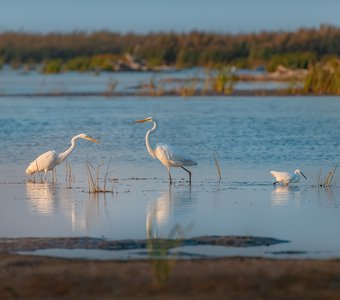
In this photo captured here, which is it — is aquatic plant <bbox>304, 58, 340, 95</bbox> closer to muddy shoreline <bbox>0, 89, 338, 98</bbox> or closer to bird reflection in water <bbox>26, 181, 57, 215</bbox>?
muddy shoreline <bbox>0, 89, 338, 98</bbox>

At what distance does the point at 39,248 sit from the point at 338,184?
5.32 m

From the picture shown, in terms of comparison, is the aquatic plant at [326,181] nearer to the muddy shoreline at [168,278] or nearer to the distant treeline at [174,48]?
the muddy shoreline at [168,278]

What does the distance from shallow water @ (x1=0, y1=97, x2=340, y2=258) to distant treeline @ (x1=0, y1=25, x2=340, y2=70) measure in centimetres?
1835

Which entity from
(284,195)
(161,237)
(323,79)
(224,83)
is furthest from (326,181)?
(224,83)

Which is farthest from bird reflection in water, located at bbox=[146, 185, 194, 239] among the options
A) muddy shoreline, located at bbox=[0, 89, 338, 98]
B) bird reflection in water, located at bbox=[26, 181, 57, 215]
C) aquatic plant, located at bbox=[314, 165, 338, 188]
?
muddy shoreline, located at bbox=[0, 89, 338, 98]

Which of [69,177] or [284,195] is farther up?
[284,195]

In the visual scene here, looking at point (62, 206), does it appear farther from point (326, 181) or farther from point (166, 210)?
point (326, 181)

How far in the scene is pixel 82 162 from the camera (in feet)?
50.0

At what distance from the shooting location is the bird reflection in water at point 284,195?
11.1 meters

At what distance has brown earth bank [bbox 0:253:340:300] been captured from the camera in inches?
251

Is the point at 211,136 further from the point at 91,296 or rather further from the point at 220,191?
the point at 91,296

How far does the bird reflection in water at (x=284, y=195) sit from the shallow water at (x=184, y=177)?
1cm

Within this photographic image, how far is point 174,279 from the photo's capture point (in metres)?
6.67

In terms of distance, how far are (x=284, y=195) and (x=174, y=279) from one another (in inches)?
200
